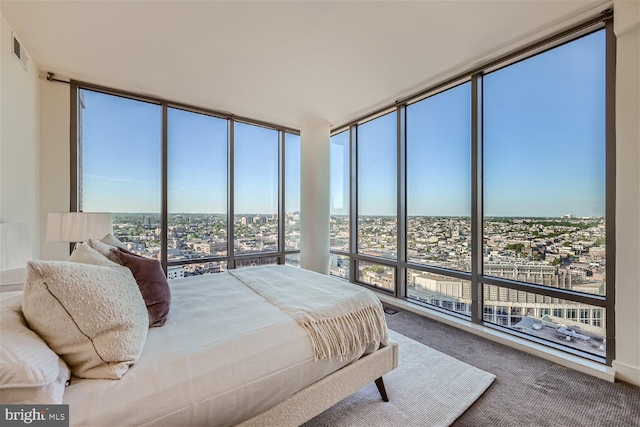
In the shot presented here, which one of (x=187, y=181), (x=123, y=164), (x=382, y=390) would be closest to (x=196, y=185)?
(x=187, y=181)

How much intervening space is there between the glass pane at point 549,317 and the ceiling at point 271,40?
7.68 ft

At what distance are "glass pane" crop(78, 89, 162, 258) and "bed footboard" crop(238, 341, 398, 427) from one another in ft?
9.76

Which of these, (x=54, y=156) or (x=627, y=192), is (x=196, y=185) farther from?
(x=627, y=192)

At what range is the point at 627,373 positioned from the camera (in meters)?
1.76

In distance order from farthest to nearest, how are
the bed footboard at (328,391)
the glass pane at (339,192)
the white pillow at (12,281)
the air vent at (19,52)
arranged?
the glass pane at (339,192), the air vent at (19,52), the white pillow at (12,281), the bed footboard at (328,391)

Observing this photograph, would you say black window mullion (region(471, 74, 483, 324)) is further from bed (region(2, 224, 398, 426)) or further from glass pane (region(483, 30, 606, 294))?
bed (region(2, 224, 398, 426))

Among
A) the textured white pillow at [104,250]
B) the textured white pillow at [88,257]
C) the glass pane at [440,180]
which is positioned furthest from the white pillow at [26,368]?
the glass pane at [440,180]

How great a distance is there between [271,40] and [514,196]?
8.93 feet

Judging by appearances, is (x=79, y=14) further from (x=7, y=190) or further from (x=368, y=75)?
(x=368, y=75)

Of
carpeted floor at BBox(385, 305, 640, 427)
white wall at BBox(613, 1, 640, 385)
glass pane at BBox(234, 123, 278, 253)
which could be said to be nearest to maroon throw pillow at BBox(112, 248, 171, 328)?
carpeted floor at BBox(385, 305, 640, 427)

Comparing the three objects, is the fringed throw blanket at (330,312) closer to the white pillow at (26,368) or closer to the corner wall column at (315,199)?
the white pillow at (26,368)

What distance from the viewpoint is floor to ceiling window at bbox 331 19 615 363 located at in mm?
2010

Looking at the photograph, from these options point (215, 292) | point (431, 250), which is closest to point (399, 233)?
point (431, 250)

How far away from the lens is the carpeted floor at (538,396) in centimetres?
146
